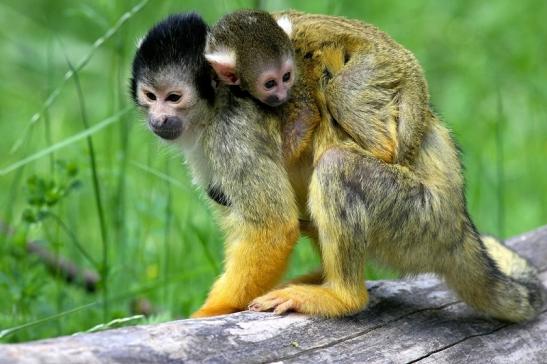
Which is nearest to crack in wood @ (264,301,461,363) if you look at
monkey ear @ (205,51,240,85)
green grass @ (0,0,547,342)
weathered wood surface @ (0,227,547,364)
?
weathered wood surface @ (0,227,547,364)

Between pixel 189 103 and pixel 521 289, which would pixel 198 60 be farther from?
pixel 521 289

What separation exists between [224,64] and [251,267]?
982 mm

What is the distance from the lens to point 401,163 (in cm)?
464

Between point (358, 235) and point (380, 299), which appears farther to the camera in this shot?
point (380, 299)

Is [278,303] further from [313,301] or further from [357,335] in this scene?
[357,335]

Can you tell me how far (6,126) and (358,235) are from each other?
6.34 metres

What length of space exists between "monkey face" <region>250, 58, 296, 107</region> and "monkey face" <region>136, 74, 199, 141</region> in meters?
0.33

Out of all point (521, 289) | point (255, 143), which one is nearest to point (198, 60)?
point (255, 143)

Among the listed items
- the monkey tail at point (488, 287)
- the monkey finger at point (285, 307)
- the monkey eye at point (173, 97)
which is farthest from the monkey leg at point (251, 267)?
the monkey tail at point (488, 287)

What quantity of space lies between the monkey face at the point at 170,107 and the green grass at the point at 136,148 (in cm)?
39

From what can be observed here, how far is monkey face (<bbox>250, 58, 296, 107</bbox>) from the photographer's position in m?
4.58

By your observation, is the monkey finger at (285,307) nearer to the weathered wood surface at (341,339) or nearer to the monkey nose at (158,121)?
the weathered wood surface at (341,339)

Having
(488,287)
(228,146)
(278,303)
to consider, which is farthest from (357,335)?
(228,146)

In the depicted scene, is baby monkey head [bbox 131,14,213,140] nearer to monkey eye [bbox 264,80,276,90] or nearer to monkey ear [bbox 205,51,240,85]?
monkey ear [bbox 205,51,240,85]
